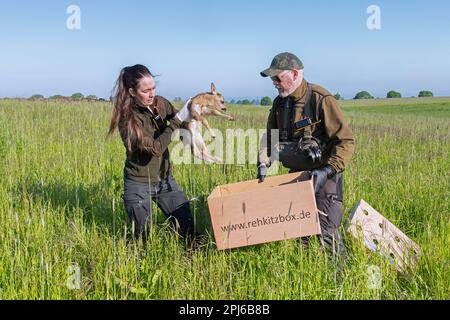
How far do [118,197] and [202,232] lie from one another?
1151 mm

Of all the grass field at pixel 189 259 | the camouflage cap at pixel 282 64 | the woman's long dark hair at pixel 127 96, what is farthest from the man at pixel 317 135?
the woman's long dark hair at pixel 127 96

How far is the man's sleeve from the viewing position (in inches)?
118

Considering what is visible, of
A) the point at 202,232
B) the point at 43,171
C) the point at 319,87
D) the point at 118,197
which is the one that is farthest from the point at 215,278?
the point at 43,171

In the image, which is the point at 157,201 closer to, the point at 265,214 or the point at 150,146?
the point at 150,146

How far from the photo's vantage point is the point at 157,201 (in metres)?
3.46

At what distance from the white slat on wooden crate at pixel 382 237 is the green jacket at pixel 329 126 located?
46 cm

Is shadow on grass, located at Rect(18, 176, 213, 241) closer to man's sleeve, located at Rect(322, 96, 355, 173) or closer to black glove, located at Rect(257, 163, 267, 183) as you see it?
black glove, located at Rect(257, 163, 267, 183)

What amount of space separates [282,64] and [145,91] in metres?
1.09

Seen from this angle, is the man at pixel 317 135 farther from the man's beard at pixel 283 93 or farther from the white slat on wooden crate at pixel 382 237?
the white slat on wooden crate at pixel 382 237

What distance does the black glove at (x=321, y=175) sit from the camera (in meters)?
2.89

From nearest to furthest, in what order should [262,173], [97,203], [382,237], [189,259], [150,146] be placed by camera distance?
1. [189,259]
2. [382,237]
3. [150,146]
4. [262,173]
5. [97,203]

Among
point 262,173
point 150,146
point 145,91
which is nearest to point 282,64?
point 262,173

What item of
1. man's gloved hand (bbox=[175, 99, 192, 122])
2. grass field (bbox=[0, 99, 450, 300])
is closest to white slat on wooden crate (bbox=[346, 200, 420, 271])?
grass field (bbox=[0, 99, 450, 300])

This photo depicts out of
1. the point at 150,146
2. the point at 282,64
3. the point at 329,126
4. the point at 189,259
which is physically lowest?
the point at 189,259
